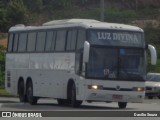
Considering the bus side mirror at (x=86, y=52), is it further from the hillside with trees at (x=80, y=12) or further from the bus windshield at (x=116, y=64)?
the hillside with trees at (x=80, y=12)

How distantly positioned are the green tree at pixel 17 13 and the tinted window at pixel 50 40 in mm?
43701

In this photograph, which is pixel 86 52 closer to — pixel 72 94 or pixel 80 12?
pixel 72 94

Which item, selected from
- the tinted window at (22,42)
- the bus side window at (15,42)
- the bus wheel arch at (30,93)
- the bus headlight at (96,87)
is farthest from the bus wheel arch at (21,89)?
the bus headlight at (96,87)

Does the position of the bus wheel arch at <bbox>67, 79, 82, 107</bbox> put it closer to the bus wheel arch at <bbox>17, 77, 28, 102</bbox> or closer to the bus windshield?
the bus windshield

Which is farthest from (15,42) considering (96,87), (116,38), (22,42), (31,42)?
(96,87)

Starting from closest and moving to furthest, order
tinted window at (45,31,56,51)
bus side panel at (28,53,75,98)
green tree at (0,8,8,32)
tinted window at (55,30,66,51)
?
bus side panel at (28,53,75,98) < tinted window at (55,30,66,51) < tinted window at (45,31,56,51) < green tree at (0,8,8,32)

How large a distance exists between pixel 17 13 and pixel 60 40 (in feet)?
150

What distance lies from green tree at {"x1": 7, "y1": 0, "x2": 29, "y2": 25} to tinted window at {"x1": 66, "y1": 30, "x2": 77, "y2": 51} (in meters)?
45.6

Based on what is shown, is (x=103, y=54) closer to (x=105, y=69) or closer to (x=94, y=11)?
(x=105, y=69)

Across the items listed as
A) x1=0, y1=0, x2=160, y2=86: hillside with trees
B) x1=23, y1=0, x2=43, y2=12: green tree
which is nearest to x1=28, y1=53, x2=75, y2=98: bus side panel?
x1=0, y1=0, x2=160, y2=86: hillside with trees

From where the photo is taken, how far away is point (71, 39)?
32.2m

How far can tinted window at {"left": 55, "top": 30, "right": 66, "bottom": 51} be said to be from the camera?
3299 cm

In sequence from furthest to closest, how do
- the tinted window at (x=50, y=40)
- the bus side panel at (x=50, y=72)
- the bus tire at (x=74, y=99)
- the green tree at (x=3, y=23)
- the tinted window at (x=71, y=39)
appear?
the green tree at (x=3, y=23) < the tinted window at (x=50, y=40) < the bus side panel at (x=50, y=72) < the tinted window at (x=71, y=39) < the bus tire at (x=74, y=99)

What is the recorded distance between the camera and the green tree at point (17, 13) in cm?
7800
